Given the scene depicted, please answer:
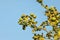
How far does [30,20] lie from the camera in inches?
420

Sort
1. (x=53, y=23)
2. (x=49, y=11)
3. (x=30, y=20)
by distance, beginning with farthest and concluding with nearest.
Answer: (x=30, y=20) → (x=49, y=11) → (x=53, y=23)

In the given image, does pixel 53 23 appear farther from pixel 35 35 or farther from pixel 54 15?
pixel 35 35

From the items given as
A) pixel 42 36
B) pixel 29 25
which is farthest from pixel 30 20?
pixel 42 36

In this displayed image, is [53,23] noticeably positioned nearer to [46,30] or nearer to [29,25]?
[46,30]

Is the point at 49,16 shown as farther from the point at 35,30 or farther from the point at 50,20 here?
the point at 35,30

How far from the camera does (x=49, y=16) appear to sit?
9.98m

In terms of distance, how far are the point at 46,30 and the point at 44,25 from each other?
0.38m

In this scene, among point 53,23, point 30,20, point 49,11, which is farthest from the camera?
point 30,20

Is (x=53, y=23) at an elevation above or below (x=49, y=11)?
below

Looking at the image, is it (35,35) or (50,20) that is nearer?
(50,20)

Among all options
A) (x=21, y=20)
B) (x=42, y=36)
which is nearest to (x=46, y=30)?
(x=42, y=36)

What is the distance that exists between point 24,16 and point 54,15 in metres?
1.51

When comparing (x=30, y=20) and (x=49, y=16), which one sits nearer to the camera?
(x=49, y=16)

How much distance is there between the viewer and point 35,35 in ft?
34.5
